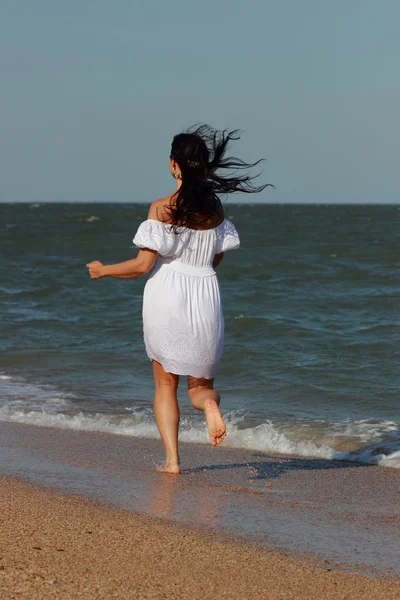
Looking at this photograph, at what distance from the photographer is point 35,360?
977 centimetres

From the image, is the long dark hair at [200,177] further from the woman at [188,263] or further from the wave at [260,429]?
the wave at [260,429]

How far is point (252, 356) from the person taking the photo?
9828 mm

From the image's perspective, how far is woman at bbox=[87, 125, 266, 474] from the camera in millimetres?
4445

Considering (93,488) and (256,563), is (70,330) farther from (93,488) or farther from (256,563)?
(256,563)

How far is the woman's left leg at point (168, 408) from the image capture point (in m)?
4.74

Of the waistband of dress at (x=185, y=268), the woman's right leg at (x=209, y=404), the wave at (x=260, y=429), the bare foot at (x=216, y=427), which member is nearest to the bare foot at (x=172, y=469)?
the woman's right leg at (x=209, y=404)

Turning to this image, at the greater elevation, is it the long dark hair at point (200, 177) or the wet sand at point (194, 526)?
the long dark hair at point (200, 177)

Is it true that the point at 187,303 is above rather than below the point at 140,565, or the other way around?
above

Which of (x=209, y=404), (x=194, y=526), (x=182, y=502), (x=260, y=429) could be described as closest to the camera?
(x=194, y=526)

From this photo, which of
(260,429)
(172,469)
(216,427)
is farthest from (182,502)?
(260,429)

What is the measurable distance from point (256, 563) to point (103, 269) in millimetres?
1752

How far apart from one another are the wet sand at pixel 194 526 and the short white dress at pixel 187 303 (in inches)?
24.7

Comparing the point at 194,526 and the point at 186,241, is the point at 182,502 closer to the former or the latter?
the point at 194,526

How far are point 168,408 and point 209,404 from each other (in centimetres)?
35
